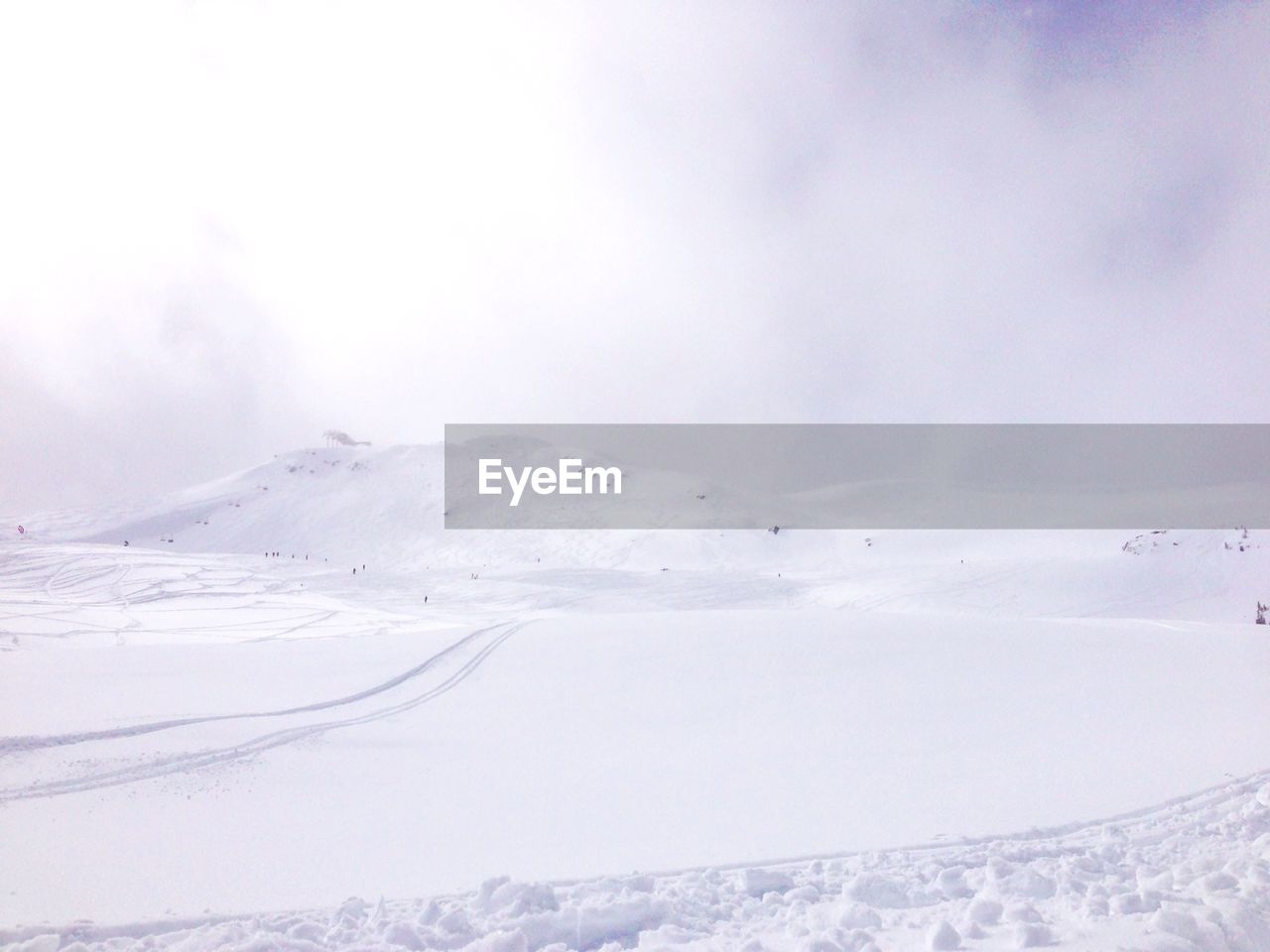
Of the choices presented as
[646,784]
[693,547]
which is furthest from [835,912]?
[693,547]

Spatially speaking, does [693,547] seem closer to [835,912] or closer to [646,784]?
[646,784]

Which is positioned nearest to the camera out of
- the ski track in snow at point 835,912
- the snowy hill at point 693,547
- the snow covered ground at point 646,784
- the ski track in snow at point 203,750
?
the ski track in snow at point 835,912

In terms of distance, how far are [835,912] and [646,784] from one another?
2.87 metres

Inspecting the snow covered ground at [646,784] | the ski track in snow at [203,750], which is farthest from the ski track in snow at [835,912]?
the ski track in snow at [203,750]

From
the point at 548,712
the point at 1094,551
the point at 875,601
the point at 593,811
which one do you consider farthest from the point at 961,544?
the point at 593,811

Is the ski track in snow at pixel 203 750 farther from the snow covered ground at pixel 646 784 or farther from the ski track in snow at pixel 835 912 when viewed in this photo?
the ski track in snow at pixel 835 912

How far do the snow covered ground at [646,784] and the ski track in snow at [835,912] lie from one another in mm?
20

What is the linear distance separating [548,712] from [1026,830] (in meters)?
5.65

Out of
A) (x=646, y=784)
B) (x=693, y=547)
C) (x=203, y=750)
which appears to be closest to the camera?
(x=646, y=784)

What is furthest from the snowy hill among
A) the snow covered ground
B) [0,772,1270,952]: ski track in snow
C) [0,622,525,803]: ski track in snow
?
[0,772,1270,952]: ski track in snow

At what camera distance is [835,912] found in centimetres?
466

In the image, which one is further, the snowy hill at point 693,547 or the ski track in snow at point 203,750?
the snowy hill at point 693,547

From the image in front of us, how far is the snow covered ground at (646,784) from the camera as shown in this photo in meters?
4.64

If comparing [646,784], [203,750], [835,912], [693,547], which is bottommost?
[835,912]
